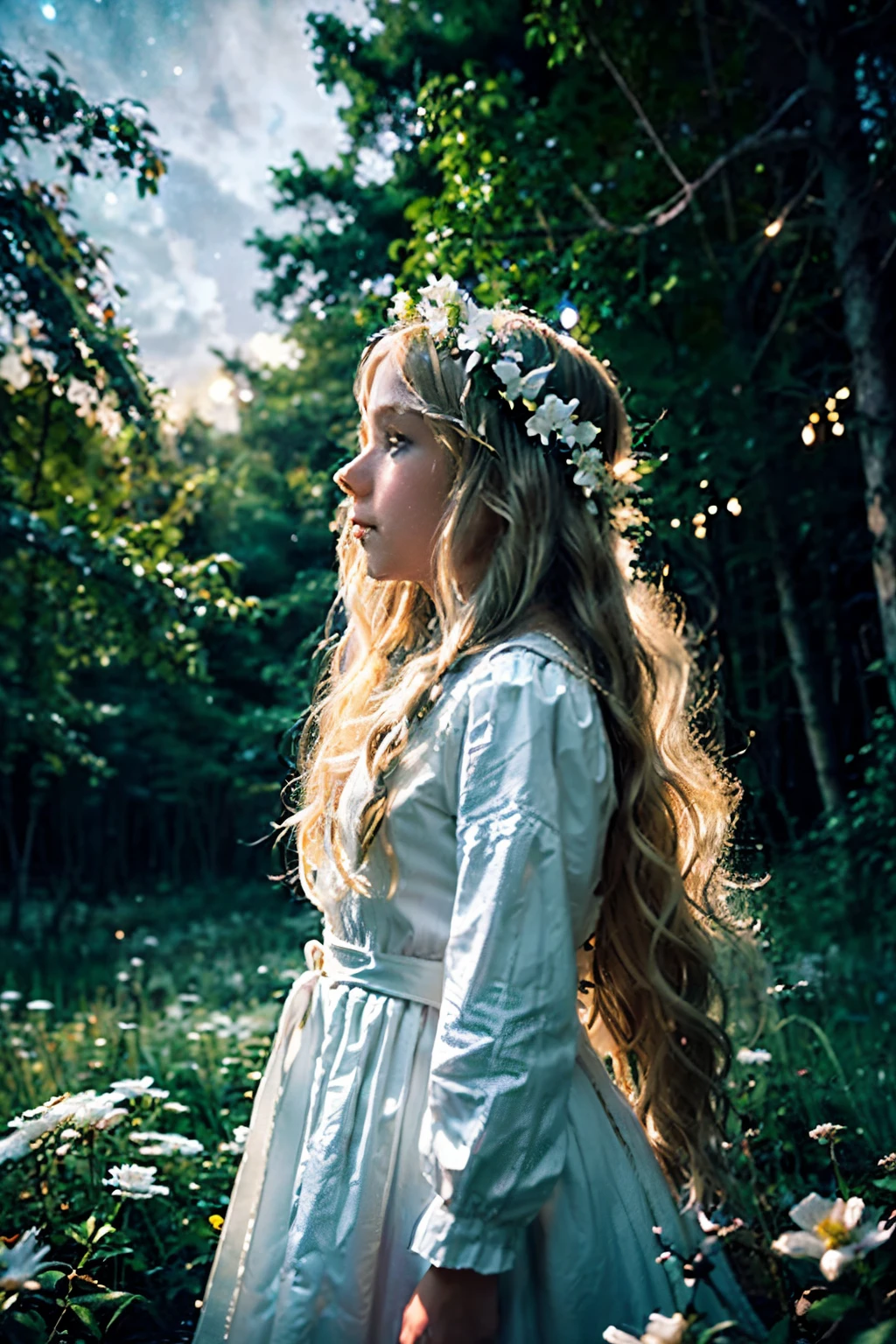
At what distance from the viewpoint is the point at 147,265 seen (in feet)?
12.8

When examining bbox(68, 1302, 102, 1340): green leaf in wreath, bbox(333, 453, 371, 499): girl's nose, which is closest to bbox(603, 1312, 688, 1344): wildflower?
bbox(68, 1302, 102, 1340): green leaf in wreath

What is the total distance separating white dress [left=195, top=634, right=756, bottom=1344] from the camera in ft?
3.42

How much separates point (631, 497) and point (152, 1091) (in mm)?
1507

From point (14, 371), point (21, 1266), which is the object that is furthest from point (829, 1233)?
point (14, 371)

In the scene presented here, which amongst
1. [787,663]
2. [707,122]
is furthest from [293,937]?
[707,122]

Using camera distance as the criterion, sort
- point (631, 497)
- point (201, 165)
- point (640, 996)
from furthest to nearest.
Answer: point (201, 165)
point (631, 497)
point (640, 996)

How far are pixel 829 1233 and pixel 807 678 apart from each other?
5.10 m

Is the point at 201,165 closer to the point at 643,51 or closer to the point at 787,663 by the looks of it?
the point at 643,51

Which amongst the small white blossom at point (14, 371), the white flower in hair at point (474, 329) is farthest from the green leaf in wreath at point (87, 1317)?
the small white blossom at point (14, 371)

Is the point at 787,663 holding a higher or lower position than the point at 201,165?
lower

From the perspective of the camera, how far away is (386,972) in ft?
4.23

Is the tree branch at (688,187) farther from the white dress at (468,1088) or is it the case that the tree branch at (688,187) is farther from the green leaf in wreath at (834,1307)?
the green leaf in wreath at (834,1307)

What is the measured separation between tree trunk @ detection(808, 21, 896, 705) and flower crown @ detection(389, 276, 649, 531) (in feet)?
10.1

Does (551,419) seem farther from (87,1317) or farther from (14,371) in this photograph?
(14,371)
